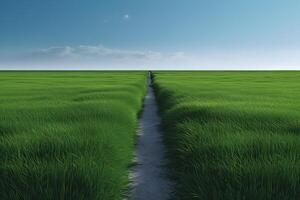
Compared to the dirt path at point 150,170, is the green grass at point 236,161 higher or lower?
higher

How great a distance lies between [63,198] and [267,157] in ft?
9.49

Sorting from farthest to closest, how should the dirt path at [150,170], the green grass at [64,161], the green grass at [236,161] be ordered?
the dirt path at [150,170] < the green grass at [64,161] < the green grass at [236,161]

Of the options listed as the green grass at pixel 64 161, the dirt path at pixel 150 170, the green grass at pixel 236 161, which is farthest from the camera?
the dirt path at pixel 150 170

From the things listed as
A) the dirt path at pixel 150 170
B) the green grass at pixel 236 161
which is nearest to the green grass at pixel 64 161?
the dirt path at pixel 150 170

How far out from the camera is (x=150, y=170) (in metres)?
5.55

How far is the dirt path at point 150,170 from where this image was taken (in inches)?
177

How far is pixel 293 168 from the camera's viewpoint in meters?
4.19

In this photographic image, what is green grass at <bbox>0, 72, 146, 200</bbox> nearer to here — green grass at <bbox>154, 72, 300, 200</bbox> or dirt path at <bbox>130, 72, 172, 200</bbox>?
dirt path at <bbox>130, 72, 172, 200</bbox>

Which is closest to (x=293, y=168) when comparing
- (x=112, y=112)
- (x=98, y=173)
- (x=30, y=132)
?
(x=98, y=173)

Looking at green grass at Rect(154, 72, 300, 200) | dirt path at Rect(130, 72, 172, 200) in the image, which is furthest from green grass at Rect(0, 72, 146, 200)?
green grass at Rect(154, 72, 300, 200)

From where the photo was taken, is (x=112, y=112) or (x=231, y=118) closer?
(x=231, y=118)

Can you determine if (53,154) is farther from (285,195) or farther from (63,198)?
(285,195)

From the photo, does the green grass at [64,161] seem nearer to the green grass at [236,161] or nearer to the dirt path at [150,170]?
the dirt path at [150,170]

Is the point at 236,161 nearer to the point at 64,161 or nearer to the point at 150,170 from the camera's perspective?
the point at 150,170
